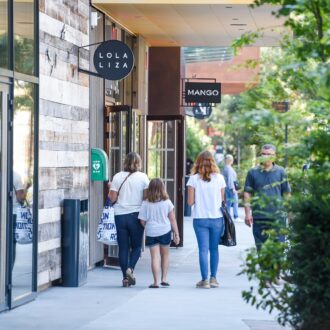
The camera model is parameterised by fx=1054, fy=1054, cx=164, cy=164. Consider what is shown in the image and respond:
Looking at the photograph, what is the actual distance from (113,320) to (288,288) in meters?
3.52

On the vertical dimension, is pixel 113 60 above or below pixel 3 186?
above

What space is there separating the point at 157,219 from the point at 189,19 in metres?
5.37

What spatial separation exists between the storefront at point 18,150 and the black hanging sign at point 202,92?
1068cm

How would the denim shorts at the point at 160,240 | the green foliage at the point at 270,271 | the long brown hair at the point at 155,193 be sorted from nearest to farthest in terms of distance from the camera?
the green foliage at the point at 270,271, the long brown hair at the point at 155,193, the denim shorts at the point at 160,240

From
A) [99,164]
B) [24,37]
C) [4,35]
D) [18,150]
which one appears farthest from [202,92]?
[4,35]

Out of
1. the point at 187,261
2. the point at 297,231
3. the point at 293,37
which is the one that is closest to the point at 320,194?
the point at 297,231

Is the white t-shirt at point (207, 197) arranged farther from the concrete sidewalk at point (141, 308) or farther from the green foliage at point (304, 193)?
the green foliage at point (304, 193)

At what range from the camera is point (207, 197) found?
1366 cm

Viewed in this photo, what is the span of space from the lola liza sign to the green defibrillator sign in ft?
3.78

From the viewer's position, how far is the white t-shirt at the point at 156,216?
13.5m

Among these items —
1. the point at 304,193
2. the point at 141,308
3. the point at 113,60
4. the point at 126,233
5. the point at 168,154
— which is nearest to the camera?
the point at 304,193

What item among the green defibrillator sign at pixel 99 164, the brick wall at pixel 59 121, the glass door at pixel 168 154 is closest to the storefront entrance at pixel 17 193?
the brick wall at pixel 59 121

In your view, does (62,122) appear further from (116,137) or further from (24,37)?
(116,137)

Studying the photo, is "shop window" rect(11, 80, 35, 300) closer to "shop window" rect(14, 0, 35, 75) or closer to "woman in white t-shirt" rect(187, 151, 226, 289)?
"shop window" rect(14, 0, 35, 75)
